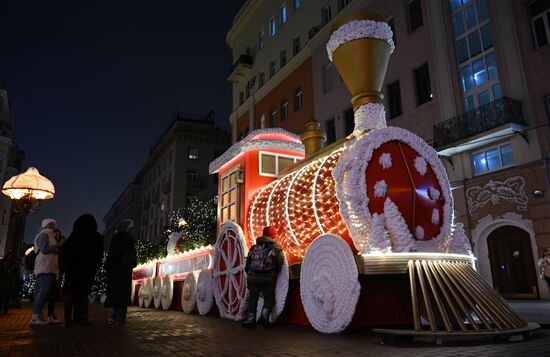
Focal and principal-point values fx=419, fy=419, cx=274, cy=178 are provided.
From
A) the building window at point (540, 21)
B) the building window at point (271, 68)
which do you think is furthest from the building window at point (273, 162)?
the building window at point (271, 68)

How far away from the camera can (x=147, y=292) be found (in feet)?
41.8

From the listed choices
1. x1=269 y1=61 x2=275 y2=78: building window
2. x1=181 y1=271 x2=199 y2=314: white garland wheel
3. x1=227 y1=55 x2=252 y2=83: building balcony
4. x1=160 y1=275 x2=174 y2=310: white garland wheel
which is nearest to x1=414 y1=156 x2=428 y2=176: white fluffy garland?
x1=181 y1=271 x2=199 y2=314: white garland wheel

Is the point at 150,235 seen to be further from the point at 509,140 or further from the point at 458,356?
the point at 458,356

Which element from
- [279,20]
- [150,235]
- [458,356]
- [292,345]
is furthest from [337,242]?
[150,235]

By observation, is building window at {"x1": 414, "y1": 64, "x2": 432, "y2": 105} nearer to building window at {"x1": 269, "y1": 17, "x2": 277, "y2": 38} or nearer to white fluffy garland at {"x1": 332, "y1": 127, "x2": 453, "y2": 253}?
white fluffy garland at {"x1": 332, "y1": 127, "x2": 453, "y2": 253}

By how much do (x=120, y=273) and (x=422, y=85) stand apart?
44.5 ft

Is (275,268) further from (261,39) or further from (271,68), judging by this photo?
(261,39)

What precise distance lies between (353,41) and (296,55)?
1907cm

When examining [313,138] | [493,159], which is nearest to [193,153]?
[493,159]

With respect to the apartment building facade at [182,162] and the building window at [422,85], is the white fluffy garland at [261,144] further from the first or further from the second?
the apartment building facade at [182,162]

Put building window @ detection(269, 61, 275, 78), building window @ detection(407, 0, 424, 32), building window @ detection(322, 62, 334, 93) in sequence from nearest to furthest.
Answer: building window @ detection(407, 0, 424, 32) < building window @ detection(322, 62, 334, 93) < building window @ detection(269, 61, 275, 78)

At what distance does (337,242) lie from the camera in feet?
15.3

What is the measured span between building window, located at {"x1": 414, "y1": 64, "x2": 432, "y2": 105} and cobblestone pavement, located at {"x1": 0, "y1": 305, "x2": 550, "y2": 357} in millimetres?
13000

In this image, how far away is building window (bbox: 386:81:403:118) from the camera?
57.2 feet
